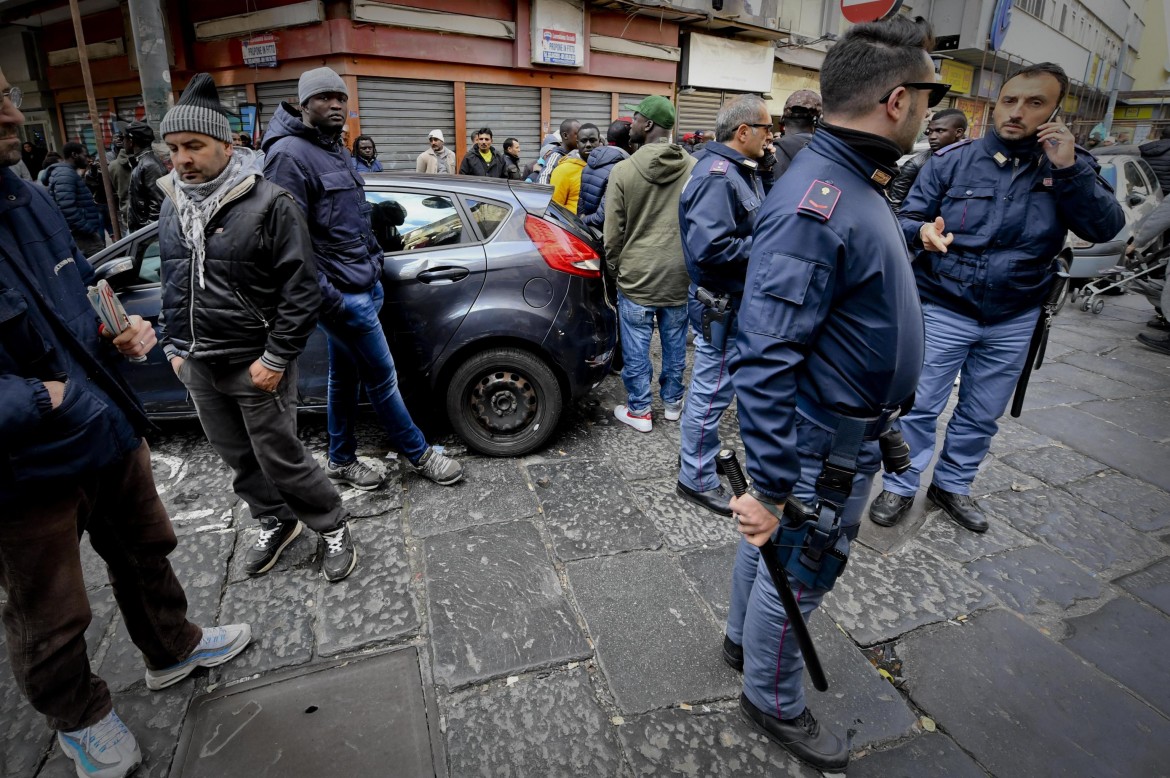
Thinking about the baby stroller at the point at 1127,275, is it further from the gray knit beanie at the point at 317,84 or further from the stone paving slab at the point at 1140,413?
the gray knit beanie at the point at 317,84

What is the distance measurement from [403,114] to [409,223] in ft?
29.1

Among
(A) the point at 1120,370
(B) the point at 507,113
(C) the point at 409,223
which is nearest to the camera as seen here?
(C) the point at 409,223

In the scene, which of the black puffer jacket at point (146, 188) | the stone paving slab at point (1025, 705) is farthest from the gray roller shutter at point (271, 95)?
the stone paving slab at point (1025, 705)

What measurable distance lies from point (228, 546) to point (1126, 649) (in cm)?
386

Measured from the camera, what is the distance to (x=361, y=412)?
14.5ft

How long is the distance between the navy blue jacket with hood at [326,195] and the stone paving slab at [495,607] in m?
1.27

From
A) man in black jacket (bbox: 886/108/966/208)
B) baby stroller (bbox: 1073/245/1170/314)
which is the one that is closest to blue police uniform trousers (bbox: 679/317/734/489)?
man in black jacket (bbox: 886/108/966/208)

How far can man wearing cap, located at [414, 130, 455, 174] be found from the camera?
30.8ft

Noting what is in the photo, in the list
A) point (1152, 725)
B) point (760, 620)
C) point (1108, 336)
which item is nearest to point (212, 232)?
point (760, 620)

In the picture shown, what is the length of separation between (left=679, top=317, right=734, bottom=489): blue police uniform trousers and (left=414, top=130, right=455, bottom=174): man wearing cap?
22.2ft

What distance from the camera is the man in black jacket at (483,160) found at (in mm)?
8906

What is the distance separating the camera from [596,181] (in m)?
5.14

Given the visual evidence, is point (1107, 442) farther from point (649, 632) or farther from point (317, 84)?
point (317, 84)

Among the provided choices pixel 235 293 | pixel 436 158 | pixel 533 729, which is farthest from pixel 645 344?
pixel 436 158
